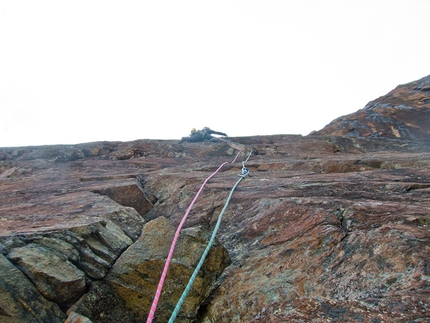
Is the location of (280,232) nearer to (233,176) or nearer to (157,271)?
(157,271)

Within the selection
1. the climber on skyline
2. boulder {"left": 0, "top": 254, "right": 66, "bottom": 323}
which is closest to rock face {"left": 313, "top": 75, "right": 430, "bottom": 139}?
the climber on skyline

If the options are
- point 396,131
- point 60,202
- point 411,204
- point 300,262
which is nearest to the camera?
point 300,262

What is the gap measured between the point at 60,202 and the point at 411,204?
5502 millimetres

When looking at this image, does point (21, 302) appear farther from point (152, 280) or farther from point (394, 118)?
point (394, 118)

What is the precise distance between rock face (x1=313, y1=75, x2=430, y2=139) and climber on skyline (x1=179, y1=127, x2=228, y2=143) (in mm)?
5903

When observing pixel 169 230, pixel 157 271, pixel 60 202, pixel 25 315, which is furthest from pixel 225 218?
pixel 60 202

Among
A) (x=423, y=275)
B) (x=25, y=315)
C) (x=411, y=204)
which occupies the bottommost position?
(x=25, y=315)

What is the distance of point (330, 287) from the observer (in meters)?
2.64

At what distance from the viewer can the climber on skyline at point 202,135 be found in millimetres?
12317

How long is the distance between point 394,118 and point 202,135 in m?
8.98

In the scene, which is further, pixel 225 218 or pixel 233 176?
pixel 233 176

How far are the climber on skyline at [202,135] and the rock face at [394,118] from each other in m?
5.90

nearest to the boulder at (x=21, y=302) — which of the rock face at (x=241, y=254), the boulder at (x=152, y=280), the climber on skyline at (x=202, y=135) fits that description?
the rock face at (x=241, y=254)

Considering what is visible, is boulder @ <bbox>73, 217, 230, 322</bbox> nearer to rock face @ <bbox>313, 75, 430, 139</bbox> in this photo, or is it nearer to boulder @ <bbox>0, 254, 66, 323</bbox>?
boulder @ <bbox>0, 254, 66, 323</bbox>
